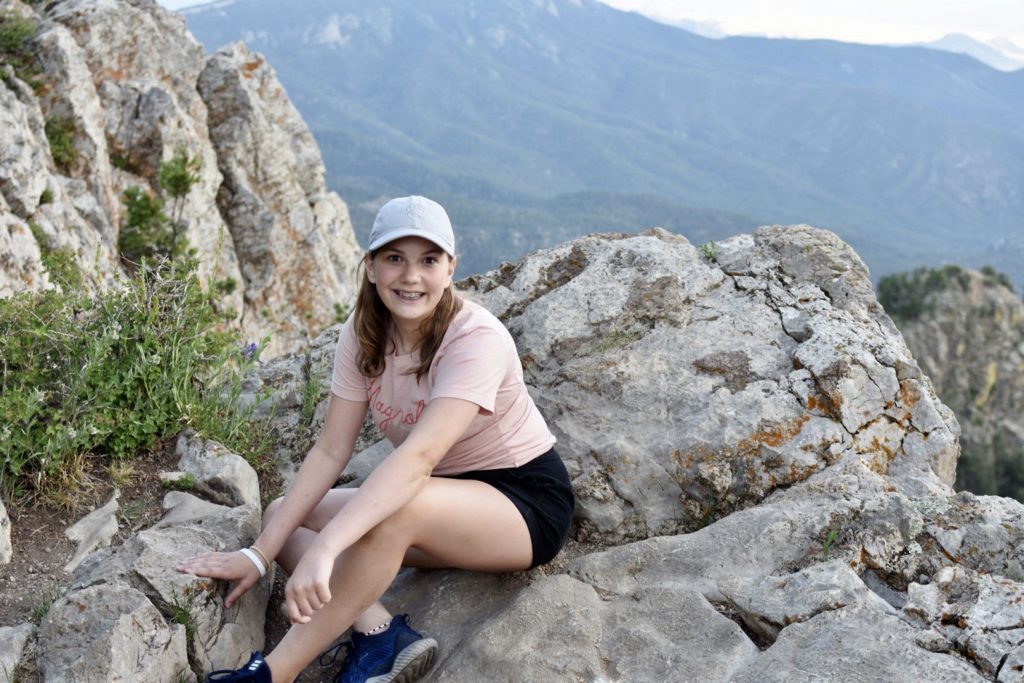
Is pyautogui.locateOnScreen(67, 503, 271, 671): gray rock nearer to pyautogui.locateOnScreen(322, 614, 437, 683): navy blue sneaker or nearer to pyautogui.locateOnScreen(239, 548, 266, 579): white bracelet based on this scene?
pyautogui.locateOnScreen(239, 548, 266, 579): white bracelet

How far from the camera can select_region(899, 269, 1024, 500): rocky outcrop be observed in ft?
209

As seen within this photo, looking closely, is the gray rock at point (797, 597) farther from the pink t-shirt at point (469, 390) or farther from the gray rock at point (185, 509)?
the gray rock at point (185, 509)

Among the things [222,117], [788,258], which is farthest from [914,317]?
[788,258]

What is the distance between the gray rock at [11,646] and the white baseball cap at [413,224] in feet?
7.41

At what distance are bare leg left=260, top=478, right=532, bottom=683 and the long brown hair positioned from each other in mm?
622

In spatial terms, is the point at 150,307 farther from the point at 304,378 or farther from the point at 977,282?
the point at 977,282

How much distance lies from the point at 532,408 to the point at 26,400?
107 inches

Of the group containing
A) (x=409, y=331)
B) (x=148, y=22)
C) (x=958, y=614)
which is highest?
(x=409, y=331)

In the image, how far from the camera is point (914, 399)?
5.22 m

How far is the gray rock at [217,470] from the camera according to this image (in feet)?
16.6

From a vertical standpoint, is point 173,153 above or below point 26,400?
below

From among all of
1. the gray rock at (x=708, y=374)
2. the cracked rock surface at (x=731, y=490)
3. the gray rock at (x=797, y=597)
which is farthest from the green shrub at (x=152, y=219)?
the gray rock at (x=797, y=597)

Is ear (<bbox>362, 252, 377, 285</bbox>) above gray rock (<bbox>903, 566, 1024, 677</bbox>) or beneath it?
above

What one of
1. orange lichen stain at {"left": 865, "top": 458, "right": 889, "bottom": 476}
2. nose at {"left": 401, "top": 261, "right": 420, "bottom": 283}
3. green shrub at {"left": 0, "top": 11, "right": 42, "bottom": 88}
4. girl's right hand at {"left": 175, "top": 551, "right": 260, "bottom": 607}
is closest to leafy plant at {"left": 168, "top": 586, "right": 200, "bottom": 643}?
girl's right hand at {"left": 175, "top": 551, "right": 260, "bottom": 607}
